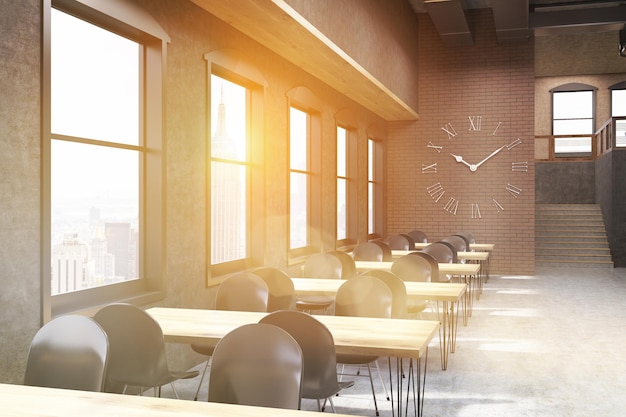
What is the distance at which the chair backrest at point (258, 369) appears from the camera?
8.34ft

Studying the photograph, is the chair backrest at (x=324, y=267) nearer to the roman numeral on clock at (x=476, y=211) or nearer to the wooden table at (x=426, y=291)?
the wooden table at (x=426, y=291)

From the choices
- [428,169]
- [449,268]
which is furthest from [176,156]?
[428,169]

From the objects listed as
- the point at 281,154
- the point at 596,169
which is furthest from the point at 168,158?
the point at 596,169

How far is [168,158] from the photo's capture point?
5.08 m

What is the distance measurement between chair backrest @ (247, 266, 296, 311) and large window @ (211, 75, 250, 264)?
1.00 meters

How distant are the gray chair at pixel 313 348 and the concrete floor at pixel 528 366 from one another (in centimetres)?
118

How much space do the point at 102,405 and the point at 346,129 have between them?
347 inches

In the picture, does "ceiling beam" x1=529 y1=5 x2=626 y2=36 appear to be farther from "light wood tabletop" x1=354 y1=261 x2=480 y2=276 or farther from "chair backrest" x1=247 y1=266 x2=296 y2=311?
"chair backrest" x1=247 y1=266 x2=296 y2=311

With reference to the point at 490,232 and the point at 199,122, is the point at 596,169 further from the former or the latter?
the point at 199,122

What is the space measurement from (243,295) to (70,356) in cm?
218

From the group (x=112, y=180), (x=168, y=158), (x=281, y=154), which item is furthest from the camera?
(x=281, y=154)

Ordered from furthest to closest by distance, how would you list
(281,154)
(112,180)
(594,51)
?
1. (594,51)
2. (281,154)
3. (112,180)

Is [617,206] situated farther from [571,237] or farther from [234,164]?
[234,164]

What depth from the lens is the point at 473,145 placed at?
1279cm
